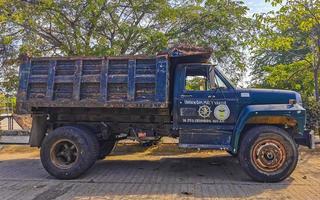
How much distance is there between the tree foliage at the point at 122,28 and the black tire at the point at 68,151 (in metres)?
3.49

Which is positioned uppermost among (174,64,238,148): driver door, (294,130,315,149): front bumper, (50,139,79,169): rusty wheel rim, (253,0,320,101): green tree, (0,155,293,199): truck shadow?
(253,0,320,101): green tree

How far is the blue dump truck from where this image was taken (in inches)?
336

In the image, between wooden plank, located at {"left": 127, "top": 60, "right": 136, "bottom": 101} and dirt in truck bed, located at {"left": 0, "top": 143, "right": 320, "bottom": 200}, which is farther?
wooden plank, located at {"left": 127, "top": 60, "right": 136, "bottom": 101}

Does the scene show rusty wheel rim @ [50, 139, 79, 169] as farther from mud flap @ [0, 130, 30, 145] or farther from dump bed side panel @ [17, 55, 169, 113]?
mud flap @ [0, 130, 30, 145]

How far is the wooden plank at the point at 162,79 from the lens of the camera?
8.77 meters

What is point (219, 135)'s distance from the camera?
884 cm

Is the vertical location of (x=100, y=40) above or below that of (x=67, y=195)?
above

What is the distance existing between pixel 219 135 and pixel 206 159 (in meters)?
2.64

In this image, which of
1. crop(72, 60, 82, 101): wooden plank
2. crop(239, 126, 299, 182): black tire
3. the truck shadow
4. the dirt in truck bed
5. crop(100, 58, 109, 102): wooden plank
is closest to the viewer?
the dirt in truck bed

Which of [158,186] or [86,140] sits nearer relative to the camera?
[158,186]

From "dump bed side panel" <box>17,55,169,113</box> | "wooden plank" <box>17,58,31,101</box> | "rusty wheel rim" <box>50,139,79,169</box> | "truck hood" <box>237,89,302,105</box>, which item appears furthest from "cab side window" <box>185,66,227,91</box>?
"wooden plank" <box>17,58,31,101</box>

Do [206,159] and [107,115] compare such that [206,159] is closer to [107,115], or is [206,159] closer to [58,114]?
[107,115]

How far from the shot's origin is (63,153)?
920cm

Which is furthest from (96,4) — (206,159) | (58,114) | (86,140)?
(206,159)
